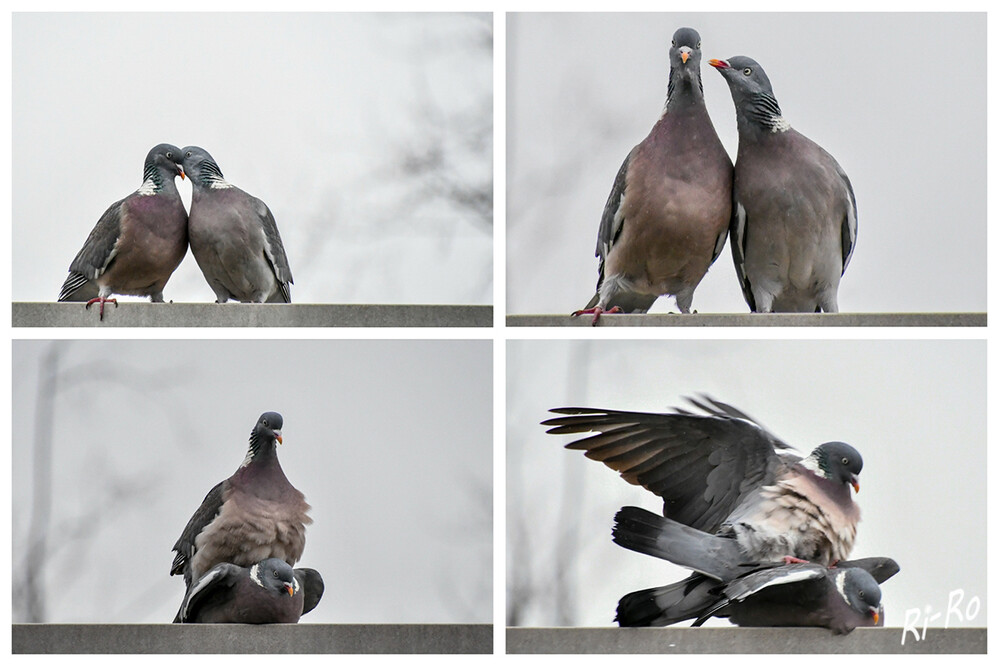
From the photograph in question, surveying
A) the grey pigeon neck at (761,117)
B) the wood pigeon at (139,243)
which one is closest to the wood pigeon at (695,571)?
the grey pigeon neck at (761,117)

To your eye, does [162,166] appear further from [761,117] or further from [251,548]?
[761,117]

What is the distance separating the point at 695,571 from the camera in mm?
2838

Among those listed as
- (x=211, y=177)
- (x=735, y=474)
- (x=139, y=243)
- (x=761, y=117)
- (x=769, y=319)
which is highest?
(x=761, y=117)

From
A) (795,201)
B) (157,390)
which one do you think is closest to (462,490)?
(157,390)

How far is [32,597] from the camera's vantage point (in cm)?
305

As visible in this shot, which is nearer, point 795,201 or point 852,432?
point 795,201

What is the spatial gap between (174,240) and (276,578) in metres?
0.75

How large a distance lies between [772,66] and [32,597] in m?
1.98

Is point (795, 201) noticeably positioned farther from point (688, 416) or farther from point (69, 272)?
point (69, 272)

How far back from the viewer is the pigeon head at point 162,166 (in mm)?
3014

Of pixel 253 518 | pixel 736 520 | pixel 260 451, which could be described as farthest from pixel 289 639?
pixel 736 520

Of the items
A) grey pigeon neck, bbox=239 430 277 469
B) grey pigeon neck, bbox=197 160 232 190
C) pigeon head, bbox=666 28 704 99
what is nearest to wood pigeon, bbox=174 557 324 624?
grey pigeon neck, bbox=239 430 277 469

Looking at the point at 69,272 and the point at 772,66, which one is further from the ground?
the point at 772,66

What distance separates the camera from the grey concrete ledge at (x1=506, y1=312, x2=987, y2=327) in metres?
2.84
